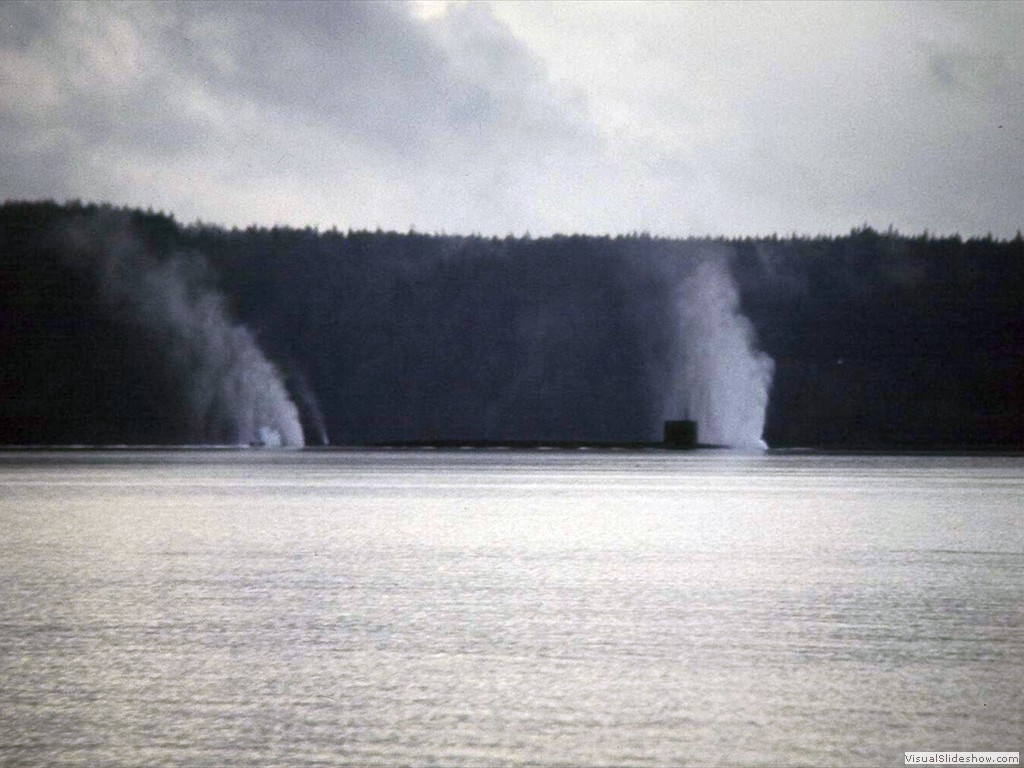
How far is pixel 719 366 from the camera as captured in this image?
174 metres

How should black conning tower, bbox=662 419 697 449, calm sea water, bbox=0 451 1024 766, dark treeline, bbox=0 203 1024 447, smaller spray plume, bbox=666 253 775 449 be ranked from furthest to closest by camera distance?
dark treeline, bbox=0 203 1024 447 < smaller spray plume, bbox=666 253 775 449 < black conning tower, bbox=662 419 697 449 < calm sea water, bbox=0 451 1024 766

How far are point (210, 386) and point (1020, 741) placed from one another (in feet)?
580

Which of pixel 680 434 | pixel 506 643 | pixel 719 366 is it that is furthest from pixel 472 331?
pixel 506 643

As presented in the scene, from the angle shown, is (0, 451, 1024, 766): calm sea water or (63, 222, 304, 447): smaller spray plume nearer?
(0, 451, 1024, 766): calm sea water

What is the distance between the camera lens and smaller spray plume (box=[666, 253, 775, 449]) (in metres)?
153

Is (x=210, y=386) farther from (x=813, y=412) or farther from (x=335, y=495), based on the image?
(x=335, y=495)

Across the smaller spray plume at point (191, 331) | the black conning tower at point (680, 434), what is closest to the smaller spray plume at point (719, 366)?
the black conning tower at point (680, 434)

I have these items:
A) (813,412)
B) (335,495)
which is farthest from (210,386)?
(335,495)

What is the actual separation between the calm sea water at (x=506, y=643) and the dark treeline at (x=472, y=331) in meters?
153

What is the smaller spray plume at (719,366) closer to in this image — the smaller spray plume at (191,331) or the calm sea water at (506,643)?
the smaller spray plume at (191,331)

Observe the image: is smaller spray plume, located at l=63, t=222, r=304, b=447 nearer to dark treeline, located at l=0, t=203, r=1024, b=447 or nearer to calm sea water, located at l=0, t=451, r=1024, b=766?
dark treeline, located at l=0, t=203, r=1024, b=447

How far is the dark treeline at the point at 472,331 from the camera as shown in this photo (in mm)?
175375

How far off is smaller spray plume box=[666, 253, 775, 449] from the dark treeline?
1831 mm

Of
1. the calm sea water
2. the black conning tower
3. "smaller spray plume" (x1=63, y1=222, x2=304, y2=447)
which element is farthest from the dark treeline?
the calm sea water
